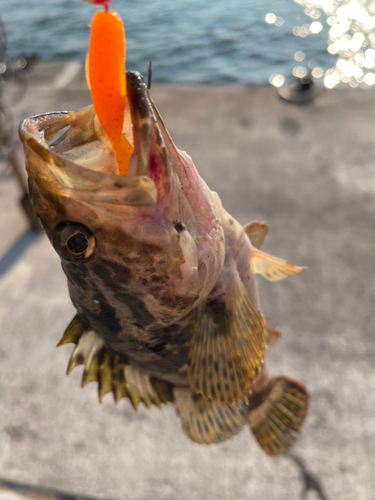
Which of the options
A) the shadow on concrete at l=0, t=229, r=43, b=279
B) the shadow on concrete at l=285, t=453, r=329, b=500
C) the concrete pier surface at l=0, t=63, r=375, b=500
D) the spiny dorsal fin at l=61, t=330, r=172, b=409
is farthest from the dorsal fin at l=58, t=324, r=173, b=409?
the shadow on concrete at l=0, t=229, r=43, b=279

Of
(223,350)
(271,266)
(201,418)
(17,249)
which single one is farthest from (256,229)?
(17,249)

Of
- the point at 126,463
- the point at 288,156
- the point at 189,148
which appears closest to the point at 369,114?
the point at 288,156

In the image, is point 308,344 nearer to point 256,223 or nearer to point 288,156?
point 256,223

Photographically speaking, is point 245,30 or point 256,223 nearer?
point 256,223

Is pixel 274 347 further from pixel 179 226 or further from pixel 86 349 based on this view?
pixel 179 226

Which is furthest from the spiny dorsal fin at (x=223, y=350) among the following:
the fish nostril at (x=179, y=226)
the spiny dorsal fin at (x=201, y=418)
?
the spiny dorsal fin at (x=201, y=418)

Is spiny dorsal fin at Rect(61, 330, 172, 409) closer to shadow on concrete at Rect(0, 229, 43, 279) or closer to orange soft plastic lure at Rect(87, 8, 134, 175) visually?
orange soft plastic lure at Rect(87, 8, 134, 175)
